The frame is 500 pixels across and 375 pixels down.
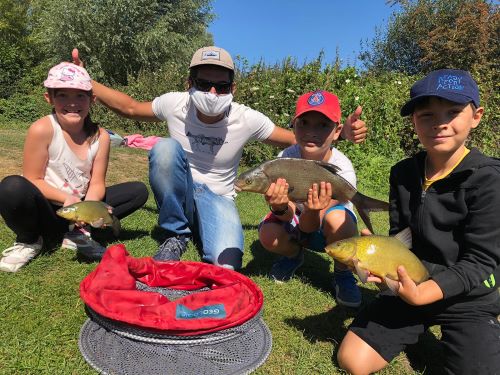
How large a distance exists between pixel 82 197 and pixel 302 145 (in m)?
2.07

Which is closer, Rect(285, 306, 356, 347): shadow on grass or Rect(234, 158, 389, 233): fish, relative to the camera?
Rect(285, 306, 356, 347): shadow on grass

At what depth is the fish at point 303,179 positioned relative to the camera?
3184 millimetres

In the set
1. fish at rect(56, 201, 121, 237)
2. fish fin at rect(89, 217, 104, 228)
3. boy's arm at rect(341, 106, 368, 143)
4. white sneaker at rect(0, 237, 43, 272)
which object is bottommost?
white sneaker at rect(0, 237, 43, 272)

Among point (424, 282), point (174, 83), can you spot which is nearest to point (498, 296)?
point (424, 282)

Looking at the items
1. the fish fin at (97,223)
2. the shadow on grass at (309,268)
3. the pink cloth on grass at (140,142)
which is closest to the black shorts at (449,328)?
the shadow on grass at (309,268)

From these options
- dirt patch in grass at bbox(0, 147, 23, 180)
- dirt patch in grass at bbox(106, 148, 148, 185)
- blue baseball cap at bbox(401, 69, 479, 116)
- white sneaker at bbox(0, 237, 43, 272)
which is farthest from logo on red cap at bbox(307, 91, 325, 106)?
dirt patch in grass at bbox(0, 147, 23, 180)

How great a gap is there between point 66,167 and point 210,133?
1.39m

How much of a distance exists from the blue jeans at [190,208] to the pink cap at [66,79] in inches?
32.5

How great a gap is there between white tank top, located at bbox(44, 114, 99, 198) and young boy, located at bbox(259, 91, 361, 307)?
1704 millimetres

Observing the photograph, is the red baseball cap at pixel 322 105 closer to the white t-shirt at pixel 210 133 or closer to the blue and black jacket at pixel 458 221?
the blue and black jacket at pixel 458 221

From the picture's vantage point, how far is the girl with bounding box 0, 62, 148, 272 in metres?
3.44

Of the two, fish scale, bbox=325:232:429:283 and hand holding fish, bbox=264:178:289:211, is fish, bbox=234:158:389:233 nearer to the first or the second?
hand holding fish, bbox=264:178:289:211

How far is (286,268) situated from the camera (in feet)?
12.8

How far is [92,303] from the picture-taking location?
2490 millimetres
